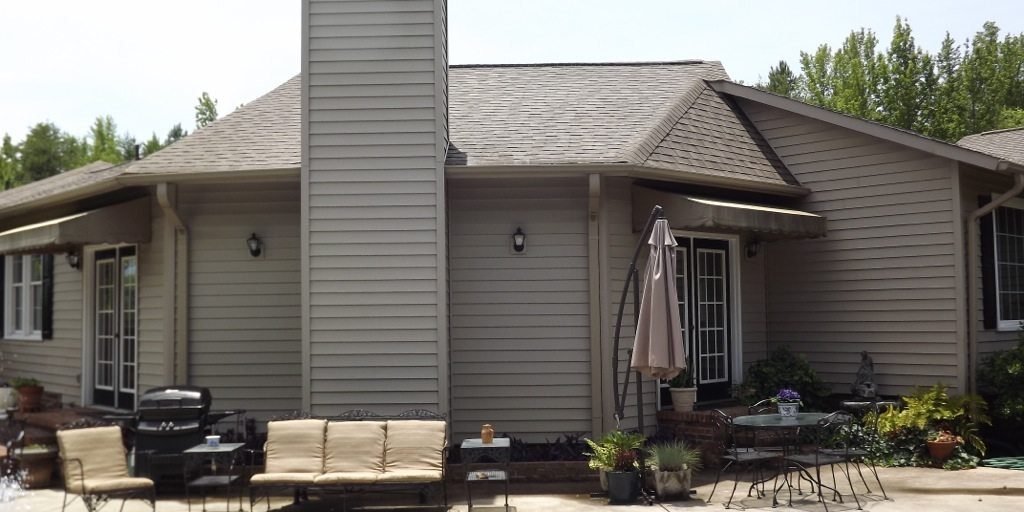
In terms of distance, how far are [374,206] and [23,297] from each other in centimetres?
836

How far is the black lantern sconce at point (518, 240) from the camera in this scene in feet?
31.6

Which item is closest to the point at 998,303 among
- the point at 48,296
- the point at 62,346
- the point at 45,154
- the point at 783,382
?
the point at 783,382

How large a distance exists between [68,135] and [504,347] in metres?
48.0

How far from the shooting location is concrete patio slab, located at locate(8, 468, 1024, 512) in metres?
7.65

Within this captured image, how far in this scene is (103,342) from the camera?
39.0 ft

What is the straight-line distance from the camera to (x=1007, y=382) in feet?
→ 31.4

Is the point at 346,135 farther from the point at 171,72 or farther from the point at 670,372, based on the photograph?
the point at 171,72

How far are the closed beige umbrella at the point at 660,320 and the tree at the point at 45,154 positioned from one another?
145 ft

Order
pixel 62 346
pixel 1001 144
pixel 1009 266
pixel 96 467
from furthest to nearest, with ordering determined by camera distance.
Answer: pixel 1001 144, pixel 62 346, pixel 1009 266, pixel 96 467

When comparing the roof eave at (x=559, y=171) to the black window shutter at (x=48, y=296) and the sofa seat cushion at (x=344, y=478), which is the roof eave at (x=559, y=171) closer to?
the sofa seat cushion at (x=344, y=478)

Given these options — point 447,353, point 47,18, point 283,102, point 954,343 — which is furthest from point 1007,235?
point 47,18

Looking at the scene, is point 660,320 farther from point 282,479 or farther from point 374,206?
point 282,479

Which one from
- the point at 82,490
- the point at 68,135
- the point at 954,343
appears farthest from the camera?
the point at 68,135

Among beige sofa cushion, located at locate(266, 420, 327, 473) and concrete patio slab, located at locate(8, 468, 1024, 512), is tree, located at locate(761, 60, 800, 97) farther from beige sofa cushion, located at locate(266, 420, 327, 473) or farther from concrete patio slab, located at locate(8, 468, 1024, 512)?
beige sofa cushion, located at locate(266, 420, 327, 473)
